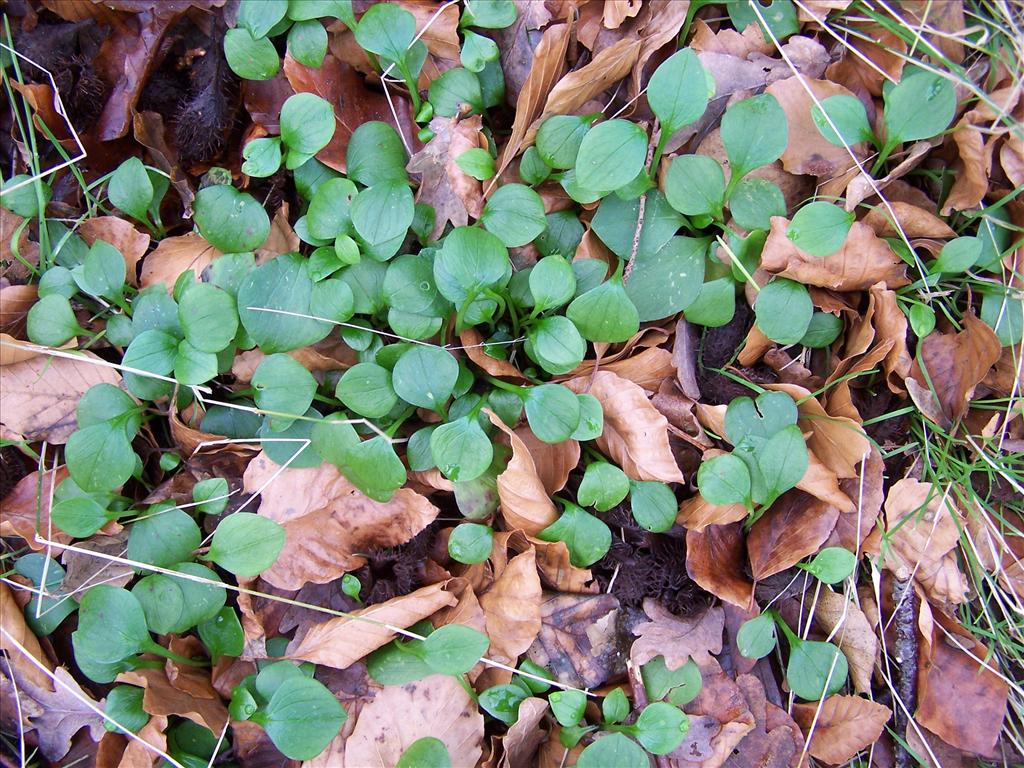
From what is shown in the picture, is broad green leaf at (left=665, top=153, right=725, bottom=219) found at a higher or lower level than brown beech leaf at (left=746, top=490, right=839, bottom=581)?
higher

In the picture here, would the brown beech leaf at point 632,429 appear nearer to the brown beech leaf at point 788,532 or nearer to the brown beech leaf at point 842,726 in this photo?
the brown beech leaf at point 788,532

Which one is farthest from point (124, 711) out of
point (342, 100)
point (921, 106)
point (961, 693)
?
point (921, 106)

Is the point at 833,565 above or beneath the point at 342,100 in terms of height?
beneath

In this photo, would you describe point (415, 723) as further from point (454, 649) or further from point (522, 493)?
point (522, 493)

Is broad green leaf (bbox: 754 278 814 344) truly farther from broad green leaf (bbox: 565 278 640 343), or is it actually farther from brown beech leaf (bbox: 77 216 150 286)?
A: brown beech leaf (bbox: 77 216 150 286)

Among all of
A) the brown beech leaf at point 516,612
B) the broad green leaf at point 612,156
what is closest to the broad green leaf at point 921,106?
the broad green leaf at point 612,156

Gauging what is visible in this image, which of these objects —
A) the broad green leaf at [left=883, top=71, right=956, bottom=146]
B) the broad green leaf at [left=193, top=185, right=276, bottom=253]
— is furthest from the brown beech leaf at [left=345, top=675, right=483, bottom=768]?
the broad green leaf at [left=883, top=71, right=956, bottom=146]
